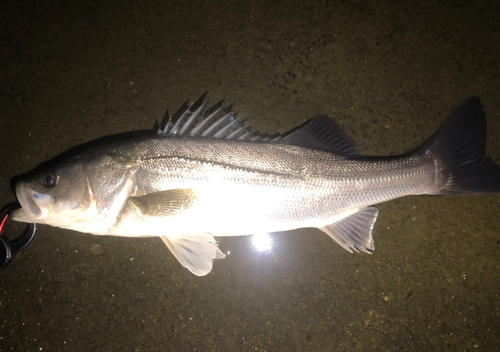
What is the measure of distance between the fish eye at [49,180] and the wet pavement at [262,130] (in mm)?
464

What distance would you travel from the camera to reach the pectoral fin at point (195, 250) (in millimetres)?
1703

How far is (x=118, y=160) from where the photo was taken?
5.13 ft

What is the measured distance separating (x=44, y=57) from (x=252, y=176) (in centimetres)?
172

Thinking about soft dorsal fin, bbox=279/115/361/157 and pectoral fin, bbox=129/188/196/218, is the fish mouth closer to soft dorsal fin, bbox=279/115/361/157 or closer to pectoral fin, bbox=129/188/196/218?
pectoral fin, bbox=129/188/196/218

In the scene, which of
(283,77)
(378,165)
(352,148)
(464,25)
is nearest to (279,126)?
(283,77)

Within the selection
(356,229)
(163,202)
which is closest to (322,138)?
(356,229)

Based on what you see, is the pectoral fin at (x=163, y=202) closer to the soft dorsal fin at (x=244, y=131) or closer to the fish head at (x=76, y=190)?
the fish head at (x=76, y=190)

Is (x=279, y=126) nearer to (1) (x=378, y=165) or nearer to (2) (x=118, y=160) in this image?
(1) (x=378, y=165)

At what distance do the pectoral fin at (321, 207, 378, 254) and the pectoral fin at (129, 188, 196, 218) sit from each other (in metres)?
0.93

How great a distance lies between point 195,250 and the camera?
1714 millimetres

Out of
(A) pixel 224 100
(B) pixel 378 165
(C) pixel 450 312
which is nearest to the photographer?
(B) pixel 378 165

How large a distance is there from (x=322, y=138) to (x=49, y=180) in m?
1.64

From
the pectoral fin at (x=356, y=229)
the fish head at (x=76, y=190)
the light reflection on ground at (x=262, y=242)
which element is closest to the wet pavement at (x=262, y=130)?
the light reflection on ground at (x=262, y=242)

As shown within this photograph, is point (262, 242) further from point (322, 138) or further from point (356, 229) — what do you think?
point (322, 138)
